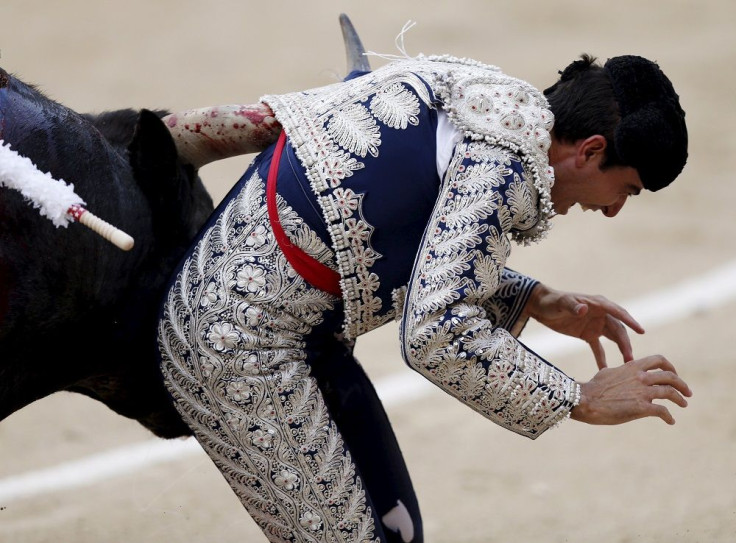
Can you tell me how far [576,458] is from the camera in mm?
4488

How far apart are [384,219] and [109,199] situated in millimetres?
605

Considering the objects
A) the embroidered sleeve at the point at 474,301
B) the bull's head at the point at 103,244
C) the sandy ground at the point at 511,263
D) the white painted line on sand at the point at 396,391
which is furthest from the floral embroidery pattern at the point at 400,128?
the white painted line on sand at the point at 396,391

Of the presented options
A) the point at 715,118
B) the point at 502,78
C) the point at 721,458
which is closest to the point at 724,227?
the point at 715,118

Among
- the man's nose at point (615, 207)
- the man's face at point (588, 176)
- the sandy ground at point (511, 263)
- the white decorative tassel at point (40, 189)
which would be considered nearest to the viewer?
the white decorative tassel at point (40, 189)

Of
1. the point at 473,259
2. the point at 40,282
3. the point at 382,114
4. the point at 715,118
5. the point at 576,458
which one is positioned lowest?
the point at 576,458

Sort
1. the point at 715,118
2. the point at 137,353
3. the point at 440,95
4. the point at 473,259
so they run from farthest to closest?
1. the point at 715,118
2. the point at 137,353
3. the point at 440,95
4. the point at 473,259

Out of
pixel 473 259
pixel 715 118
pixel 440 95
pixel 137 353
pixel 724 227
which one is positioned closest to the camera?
pixel 473 259

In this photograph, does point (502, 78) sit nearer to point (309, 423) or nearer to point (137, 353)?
point (309, 423)

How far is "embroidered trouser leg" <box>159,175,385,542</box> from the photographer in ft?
8.55

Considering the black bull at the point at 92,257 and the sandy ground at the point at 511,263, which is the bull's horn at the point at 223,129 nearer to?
the black bull at the point at 92,257

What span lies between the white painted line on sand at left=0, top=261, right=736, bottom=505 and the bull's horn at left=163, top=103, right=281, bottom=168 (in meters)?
1.95

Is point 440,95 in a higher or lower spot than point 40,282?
higher

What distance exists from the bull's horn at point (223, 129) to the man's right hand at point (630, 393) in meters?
0.94

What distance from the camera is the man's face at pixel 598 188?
8.42 ft
